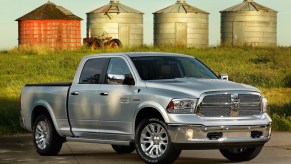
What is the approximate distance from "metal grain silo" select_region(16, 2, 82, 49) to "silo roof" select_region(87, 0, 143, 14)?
9.24 feet

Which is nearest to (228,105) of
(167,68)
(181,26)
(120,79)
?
(167,68)

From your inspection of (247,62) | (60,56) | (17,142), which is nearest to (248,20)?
(247,62)

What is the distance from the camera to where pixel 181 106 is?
1241 cm

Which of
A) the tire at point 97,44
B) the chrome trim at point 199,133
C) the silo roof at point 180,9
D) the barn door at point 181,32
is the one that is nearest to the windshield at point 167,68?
the chrome trim at point 199,133

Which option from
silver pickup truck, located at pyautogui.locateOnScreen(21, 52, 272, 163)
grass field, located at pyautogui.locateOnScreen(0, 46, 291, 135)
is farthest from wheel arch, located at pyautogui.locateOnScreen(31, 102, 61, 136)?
grass field, located at pyautogui.locateOnScreen(0, 46, 291, 135)

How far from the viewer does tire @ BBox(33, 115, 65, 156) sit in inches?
589

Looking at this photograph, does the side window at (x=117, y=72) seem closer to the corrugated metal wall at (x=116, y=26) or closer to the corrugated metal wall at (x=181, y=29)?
the corrugated metal wall at (x=181, y=29)

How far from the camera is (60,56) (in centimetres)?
6278

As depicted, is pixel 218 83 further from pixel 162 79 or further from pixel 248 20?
pixel 248 20

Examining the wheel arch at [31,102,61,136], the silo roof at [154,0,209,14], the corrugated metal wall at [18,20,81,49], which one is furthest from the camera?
the silo roof at [154,0,209,14]

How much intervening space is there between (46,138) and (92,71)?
1.64 metres

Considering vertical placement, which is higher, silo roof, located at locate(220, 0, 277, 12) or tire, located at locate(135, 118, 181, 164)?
silo roof, located at locate(220, 0, 277, 12)

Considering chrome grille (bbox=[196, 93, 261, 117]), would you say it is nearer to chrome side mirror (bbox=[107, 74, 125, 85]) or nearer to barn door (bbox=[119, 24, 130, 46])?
chrome side mirror (bbox=[107, 74, 125, 85])

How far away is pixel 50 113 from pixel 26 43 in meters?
61.0
